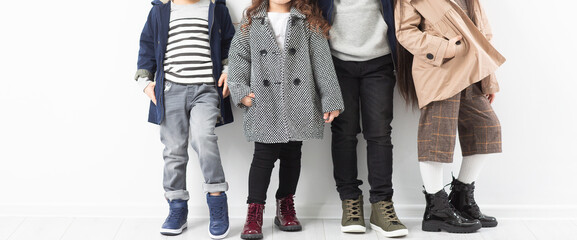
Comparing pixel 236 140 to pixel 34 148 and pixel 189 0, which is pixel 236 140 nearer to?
pixel 189 0

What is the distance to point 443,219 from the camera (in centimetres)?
262

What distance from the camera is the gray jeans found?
101 inches

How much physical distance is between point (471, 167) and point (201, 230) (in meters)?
1.10

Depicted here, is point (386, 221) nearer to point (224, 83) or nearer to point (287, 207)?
point (287, 207)

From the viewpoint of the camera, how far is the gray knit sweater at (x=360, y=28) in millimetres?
2531

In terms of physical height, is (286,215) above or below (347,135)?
below

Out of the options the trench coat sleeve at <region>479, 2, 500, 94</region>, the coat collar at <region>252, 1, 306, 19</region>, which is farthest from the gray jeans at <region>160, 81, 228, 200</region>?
the trench coat sleeve at <region>479, 2, 500, 94</region>

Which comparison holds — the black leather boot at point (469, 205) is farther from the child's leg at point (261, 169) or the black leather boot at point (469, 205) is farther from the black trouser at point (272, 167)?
the child's leg at point (261, 169)

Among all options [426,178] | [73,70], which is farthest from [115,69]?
[426,178]

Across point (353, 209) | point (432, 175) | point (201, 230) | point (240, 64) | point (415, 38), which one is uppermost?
point (415, 38)

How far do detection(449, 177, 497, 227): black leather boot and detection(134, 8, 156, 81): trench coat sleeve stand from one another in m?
1.30

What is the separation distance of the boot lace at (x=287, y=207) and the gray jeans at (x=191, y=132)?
25 cm

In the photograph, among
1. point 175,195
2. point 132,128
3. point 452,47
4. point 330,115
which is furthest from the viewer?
point 132,128

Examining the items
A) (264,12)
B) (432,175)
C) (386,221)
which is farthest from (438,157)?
(264,12)
